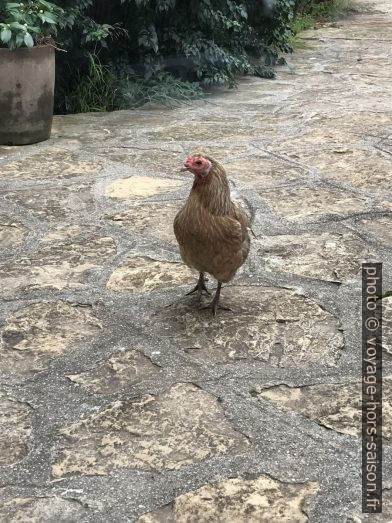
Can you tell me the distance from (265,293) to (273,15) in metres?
6.23

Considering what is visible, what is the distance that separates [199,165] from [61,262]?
4.16 ft

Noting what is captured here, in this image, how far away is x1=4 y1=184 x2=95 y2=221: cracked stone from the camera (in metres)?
5.36

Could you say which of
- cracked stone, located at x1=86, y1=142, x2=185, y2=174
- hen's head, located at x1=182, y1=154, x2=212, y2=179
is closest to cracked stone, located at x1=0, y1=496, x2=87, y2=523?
hen's head, located at x1=182, y1=154, x2=212, y2=179

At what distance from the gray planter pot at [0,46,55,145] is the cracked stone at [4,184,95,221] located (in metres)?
1.19

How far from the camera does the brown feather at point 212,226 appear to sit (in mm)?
3787

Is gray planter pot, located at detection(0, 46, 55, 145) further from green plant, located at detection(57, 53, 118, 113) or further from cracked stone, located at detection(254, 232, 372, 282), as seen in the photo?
cracked stone, located at detection(254, 232, 372, 282)

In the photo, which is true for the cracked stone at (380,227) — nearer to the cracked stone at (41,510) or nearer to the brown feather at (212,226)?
the brown feather at (212,226)

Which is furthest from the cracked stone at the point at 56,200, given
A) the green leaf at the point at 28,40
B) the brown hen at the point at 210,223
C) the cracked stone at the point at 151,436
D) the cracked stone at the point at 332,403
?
the cracked stone at the point at 332,403

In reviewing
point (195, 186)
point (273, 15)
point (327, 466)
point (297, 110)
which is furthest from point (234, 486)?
point (273, 15)

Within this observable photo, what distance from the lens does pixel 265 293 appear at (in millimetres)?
4238

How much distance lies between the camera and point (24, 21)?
6.49m

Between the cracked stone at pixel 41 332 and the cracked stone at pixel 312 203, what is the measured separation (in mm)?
1840

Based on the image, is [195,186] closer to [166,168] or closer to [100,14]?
[166,168]

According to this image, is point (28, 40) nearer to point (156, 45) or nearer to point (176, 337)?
point (156, 45)
